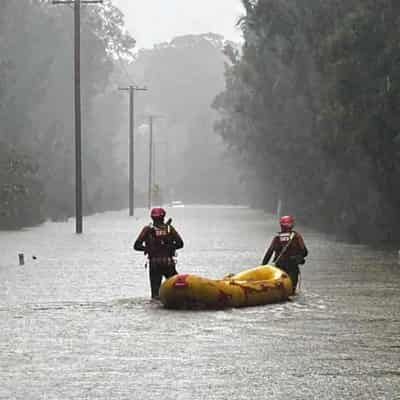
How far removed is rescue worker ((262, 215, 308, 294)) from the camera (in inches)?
844

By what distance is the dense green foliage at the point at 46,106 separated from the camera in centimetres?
6328

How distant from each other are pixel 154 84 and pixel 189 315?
168 meters

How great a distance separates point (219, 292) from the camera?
19688mm

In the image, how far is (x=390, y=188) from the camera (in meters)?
39.7

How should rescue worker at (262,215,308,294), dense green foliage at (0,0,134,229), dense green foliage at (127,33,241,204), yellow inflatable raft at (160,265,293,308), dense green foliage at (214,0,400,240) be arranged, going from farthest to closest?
dense green foliage at (127,33,241,204)
dense green foliage at (0,0,134,229)
dense green foliage at (214,0,400,240)
rescue worker at (262,215,308,294)
yellow inflatable raft at (160,265,293,308)

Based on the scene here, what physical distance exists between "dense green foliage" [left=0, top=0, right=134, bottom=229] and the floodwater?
34.6m

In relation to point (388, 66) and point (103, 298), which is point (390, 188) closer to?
point (388, 66)

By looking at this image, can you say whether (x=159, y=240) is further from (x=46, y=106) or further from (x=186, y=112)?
(x=186, y=112)

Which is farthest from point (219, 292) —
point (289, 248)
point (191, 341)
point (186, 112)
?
point (186, 112)

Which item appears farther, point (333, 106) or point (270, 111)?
point (270, 111)

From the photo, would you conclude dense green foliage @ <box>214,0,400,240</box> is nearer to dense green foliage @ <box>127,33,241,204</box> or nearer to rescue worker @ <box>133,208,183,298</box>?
rescue worker @ <box>133,208,183,298</box>

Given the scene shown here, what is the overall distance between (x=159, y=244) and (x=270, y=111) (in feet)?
131

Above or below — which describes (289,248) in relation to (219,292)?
above

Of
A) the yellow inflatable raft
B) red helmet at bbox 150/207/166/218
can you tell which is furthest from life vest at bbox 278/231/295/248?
red helmet at bbox 150/207/166/218
